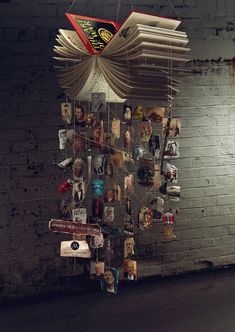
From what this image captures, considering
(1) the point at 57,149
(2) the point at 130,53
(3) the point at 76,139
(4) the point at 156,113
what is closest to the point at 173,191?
(4) the point at 156,113

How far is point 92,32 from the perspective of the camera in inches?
94.9

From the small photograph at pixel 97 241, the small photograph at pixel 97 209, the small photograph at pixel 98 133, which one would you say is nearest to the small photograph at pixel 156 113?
the small photograph at pixel 98 133

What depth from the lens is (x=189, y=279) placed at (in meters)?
4.80

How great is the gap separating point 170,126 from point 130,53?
0.76m

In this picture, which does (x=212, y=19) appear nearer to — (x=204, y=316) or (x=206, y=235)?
(x=206, y=235)

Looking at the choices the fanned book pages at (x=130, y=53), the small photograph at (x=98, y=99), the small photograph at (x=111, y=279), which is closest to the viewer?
the fanned book pages at (x=130, y=53)

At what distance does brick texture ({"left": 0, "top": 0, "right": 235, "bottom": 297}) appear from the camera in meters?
4.06

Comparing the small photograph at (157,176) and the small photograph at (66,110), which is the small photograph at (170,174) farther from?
the small photograph at (66,110)

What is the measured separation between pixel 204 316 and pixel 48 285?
1.41 meters

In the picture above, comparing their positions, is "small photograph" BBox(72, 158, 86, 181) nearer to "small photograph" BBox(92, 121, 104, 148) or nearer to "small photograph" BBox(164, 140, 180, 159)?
"small photograph" BBox(92, 121, 104, 148)

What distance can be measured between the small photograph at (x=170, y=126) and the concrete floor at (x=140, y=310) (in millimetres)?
1626

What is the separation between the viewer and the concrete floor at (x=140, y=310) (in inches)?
150

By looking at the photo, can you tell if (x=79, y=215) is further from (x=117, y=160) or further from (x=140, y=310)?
(x=140, y=310)

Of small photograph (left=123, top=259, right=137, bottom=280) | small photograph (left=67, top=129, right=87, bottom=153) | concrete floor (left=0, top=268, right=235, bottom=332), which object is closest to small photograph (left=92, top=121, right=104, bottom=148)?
small photograph (left=67, top=129, right=87, bottom=153)
